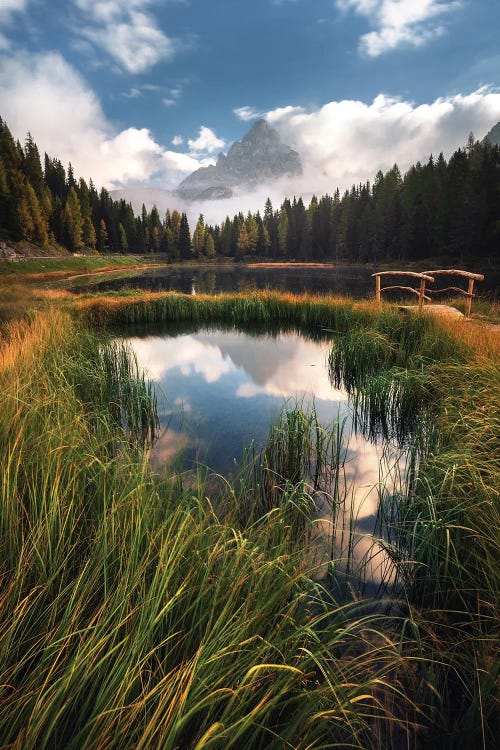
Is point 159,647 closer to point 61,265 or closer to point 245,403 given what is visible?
point 245,403

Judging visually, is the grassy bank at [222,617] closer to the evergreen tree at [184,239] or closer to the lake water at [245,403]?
the lake water at [245,403]

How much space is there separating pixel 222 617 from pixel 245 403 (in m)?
7.48

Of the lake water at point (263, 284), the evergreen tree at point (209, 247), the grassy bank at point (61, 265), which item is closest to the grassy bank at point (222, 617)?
the lake water at point (263, 284)

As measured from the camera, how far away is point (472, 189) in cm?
4897

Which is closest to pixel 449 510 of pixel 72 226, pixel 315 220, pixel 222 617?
pixel 222 617

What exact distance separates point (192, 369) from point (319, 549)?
30.8ft

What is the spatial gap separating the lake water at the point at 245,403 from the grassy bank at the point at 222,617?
0.51 metres

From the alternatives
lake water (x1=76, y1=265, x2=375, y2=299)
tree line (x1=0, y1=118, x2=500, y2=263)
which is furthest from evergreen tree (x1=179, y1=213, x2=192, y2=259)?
lake water (x1=76, y1=265, x2=375, y2=299)

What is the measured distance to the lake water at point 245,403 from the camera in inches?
199

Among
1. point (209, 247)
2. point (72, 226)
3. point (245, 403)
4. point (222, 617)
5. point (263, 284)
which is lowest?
point (245, 403)

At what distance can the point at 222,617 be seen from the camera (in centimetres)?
197

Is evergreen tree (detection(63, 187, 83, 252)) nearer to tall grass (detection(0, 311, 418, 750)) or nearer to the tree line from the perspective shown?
the tree line

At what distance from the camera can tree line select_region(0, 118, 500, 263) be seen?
165 feet

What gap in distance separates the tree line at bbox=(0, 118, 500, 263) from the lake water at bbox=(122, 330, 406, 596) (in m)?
45.5
